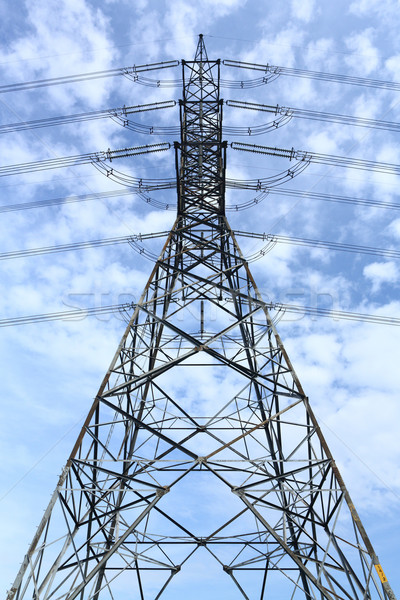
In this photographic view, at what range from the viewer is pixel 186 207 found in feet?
52.9

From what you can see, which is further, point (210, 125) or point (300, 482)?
point (210, 125)

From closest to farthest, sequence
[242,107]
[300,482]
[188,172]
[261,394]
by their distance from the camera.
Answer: [300,482] → [261,394] → [188,172] → [242,107]

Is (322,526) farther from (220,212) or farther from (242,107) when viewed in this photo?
(242,107)

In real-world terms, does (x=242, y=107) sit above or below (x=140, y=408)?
above

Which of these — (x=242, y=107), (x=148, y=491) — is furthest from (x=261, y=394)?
(x=242, y=107)

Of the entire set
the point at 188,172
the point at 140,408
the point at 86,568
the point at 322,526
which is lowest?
the point at 86,568

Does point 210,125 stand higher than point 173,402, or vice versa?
point 210,125

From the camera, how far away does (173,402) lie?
45.1 ft

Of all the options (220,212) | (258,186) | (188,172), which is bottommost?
Answer: (220,212)

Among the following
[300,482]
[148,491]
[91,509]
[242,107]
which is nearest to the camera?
[148,491]

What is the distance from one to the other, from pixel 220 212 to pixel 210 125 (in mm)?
5267

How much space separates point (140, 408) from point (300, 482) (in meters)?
5.42

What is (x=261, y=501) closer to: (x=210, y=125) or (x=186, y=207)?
(x=186, y=207)

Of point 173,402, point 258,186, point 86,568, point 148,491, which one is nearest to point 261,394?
point 173,402
